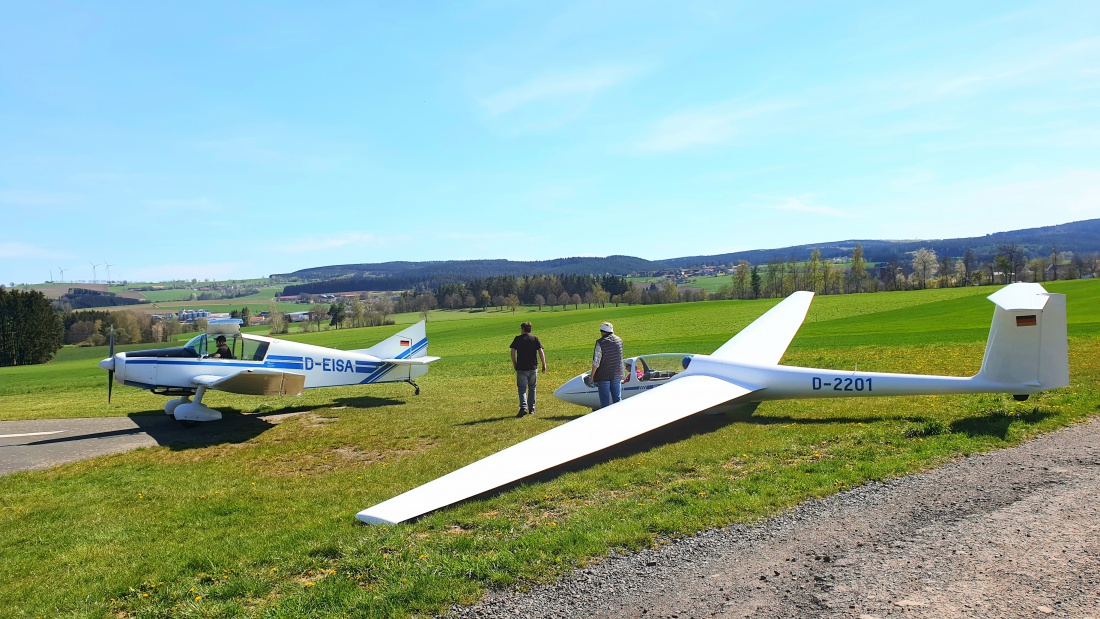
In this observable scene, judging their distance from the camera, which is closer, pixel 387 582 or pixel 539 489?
pixel 387 582

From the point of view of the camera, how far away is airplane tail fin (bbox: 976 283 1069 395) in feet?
27.1

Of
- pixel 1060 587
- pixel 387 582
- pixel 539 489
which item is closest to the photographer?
pixel 1060 587

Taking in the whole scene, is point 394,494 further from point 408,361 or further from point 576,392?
point 408,361

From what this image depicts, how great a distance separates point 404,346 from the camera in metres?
17.1

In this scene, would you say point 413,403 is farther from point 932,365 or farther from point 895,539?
point 932,365

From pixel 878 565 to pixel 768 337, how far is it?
9599 mm

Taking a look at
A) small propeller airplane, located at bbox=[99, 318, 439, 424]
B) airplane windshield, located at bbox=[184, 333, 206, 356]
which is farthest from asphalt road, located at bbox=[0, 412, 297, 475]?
airplane windshield, located at bbox=[184, 333, 206, 356]

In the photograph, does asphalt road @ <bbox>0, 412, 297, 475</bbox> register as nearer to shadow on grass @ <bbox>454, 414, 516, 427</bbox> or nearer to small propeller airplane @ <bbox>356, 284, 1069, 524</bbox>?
shadow on grass @ <bbox>454, 414, 516, 427</bbox>

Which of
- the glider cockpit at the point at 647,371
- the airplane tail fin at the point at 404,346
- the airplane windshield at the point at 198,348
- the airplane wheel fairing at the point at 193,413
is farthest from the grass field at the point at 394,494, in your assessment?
the airplane tail fin at the point at 404,346

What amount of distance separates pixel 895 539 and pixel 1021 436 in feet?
14.6

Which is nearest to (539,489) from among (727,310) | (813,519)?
(813,519)

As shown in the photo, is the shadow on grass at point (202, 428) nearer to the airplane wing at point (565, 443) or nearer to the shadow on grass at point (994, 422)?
the airplane wing at point (565, 443)

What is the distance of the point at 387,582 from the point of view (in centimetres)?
459

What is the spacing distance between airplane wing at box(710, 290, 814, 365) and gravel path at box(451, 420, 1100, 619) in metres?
5.17
